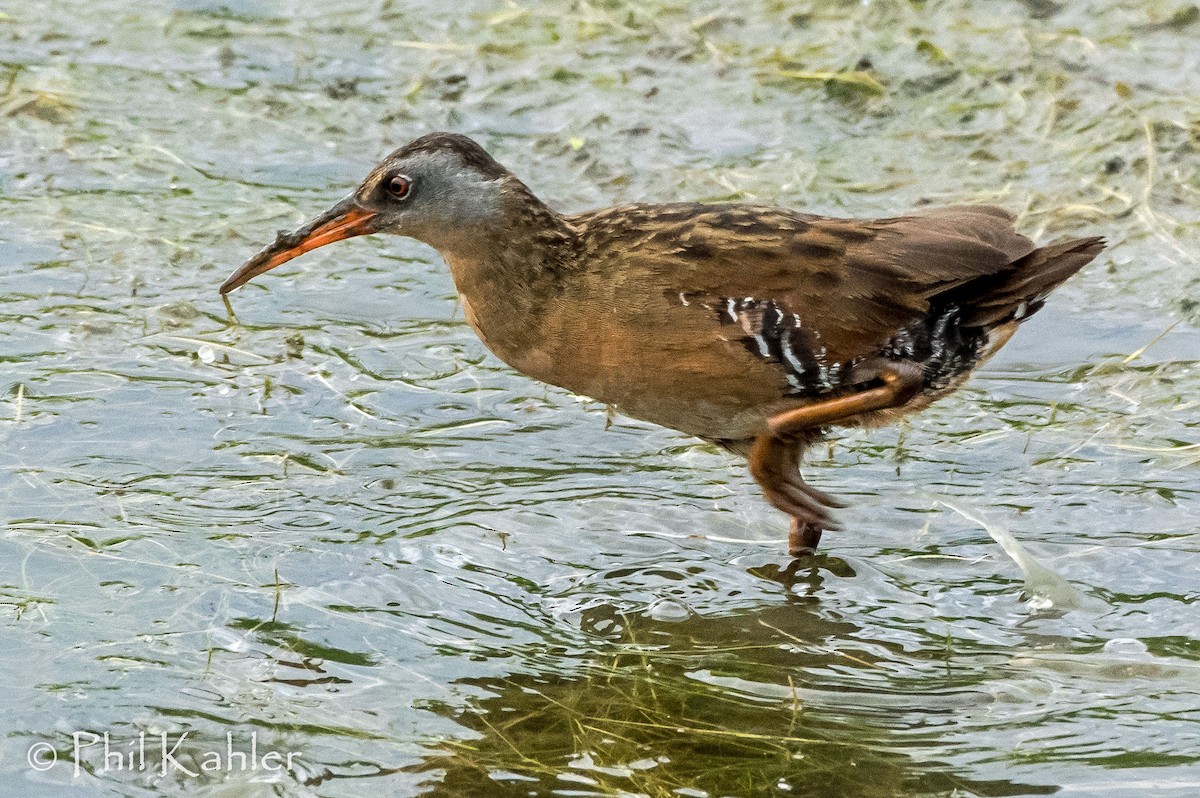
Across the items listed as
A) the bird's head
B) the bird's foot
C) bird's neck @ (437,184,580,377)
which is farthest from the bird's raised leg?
the bird's head

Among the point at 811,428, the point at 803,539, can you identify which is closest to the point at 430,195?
the point at 811,428

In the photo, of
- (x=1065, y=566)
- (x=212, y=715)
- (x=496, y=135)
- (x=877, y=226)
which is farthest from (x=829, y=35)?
(x=212, y=715)

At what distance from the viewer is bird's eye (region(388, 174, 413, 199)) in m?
4.91

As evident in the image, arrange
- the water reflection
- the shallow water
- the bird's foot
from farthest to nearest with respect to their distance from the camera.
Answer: the bird's foot < the shallow water < the water reflection

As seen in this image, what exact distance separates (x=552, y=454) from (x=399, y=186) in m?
1.08

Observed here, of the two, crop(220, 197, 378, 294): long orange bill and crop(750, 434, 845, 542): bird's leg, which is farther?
crop(220, 197, 378, 294): long orange bill

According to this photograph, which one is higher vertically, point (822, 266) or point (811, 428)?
point (822, 266)

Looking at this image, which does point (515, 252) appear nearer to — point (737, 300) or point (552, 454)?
point (737, 300)

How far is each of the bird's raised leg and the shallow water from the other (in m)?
0.28

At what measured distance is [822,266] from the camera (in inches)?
185

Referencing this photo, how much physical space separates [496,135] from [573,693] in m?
4.09

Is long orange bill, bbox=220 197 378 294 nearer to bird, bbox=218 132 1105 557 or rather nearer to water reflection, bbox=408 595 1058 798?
bird, bbox=218 132 1105 557

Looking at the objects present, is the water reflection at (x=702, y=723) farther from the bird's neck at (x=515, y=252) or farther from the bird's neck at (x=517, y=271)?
the bird's neck at (x=515, y=252)

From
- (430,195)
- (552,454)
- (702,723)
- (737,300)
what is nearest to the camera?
(702,723)
